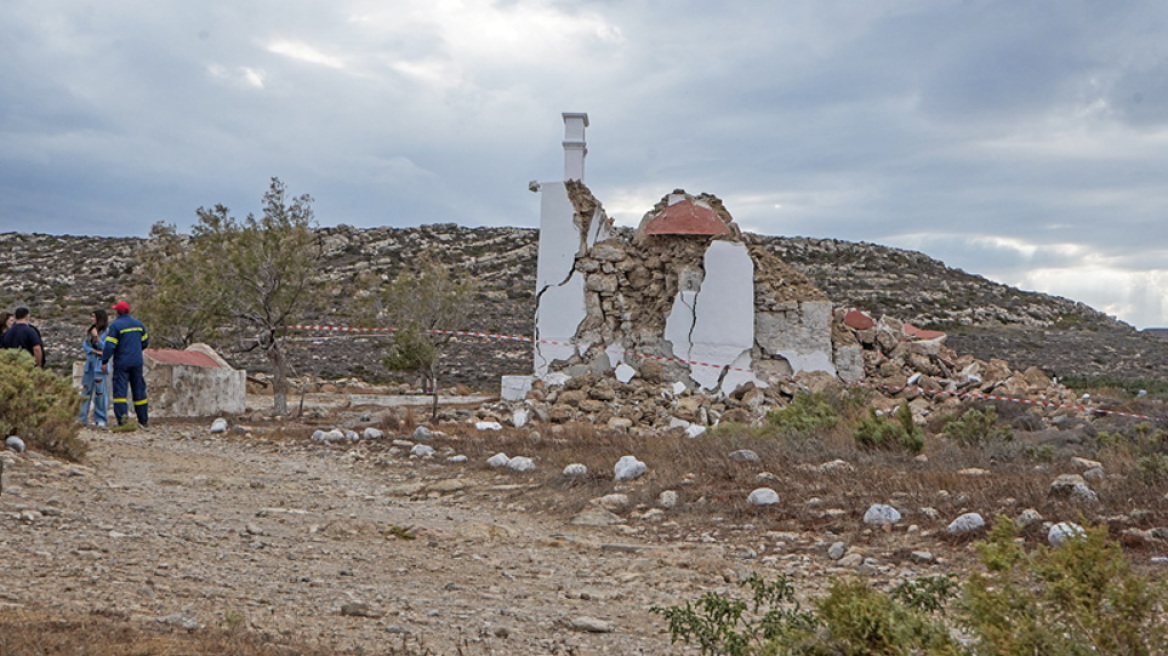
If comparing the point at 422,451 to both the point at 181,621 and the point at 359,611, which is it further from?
the point at 181,621

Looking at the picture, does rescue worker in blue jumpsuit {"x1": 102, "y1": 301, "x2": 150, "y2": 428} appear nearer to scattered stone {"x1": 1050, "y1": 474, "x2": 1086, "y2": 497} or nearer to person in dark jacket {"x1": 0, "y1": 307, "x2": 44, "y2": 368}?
person in dark jacket {"x1": 0, "y1": 307, "x2": 44, "y2": 368}

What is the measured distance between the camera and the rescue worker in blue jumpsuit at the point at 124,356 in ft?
46.8

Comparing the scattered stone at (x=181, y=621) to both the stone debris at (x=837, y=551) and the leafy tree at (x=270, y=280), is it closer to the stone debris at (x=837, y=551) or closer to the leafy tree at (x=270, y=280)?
the stone debris at (x=837, y=551)

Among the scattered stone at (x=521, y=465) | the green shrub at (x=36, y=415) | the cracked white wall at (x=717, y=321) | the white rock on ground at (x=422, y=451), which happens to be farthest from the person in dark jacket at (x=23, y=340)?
the cracked white wall at (x=717, y=321)

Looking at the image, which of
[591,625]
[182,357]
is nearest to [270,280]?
[182,357]

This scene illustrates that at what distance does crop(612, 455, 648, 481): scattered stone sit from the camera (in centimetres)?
959

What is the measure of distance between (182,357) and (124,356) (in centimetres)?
299

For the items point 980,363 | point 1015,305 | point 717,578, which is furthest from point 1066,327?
point 717,578

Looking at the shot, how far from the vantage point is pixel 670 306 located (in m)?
19.1

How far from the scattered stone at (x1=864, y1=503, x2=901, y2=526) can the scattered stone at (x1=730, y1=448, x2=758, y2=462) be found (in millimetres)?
2376

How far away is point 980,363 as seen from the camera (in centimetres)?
2100

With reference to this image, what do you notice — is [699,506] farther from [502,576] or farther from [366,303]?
[366,303]

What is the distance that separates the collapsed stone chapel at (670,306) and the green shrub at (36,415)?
9.38 metres

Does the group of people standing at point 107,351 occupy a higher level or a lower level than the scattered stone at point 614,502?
higher
